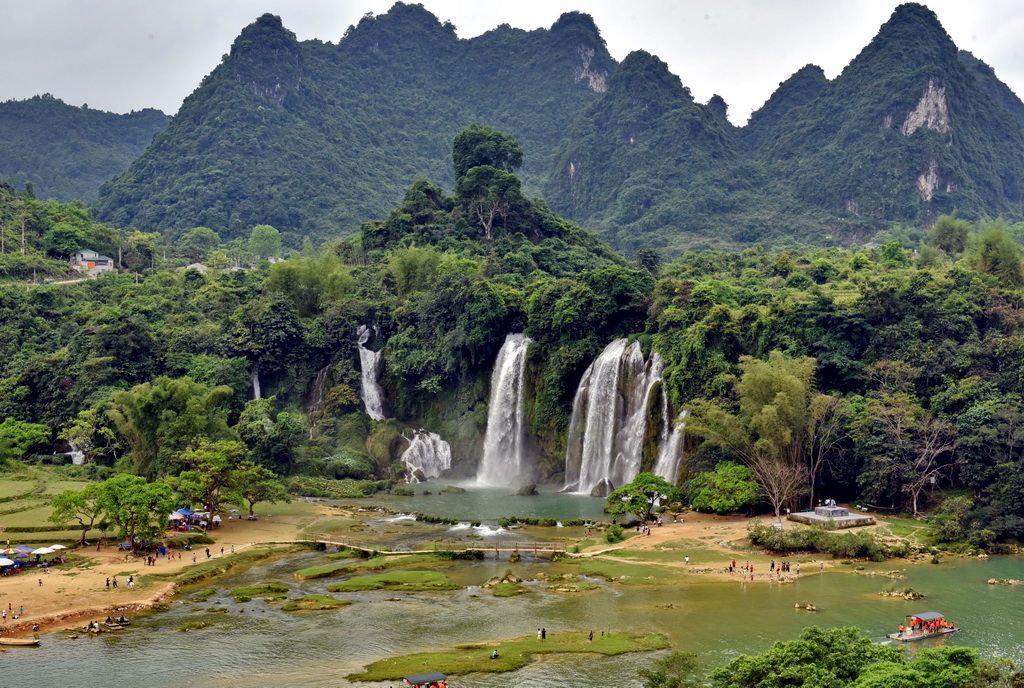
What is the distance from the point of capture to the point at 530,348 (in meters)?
65.9

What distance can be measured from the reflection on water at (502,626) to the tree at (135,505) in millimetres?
6247

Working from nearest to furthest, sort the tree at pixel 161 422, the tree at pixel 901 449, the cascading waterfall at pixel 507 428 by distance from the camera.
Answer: the tree at pixel 901 449 → the tree at pixel 161 422 → the cascading waterfall at pixel 507 428

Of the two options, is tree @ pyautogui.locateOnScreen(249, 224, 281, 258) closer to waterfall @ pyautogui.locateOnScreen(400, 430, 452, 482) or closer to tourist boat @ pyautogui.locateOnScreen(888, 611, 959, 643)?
waterfall @ pyautogui.locateOnScreen(400, 430, 452, 482)

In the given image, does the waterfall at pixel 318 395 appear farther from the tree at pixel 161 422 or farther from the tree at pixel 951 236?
the tree at pixel 951 236

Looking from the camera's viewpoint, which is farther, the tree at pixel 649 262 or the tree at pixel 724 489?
the tree at pixel 649 262

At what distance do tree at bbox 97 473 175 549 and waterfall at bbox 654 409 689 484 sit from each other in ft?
84.3

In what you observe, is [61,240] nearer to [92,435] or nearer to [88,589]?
[92,435]

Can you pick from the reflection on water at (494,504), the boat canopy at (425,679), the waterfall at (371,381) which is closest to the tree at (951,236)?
the reflection on water at (494,504)

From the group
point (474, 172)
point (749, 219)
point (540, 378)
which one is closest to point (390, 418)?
point (540, 378)

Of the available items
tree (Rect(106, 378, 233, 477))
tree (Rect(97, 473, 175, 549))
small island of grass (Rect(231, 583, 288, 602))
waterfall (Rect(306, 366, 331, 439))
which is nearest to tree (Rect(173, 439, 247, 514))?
tree (Rect(106, 378, 233, 477))

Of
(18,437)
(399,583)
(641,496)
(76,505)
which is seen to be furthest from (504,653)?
(18,437)

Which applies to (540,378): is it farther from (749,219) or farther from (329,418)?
(749,219)

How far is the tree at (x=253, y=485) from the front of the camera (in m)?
49.8

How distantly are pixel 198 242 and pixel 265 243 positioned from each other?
1031cm
